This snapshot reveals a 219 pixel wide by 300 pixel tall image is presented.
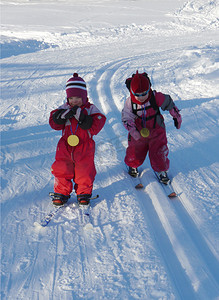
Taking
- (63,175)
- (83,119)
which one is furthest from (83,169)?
(83,119)

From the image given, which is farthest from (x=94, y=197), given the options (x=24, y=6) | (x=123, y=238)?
(x=24, y=6)

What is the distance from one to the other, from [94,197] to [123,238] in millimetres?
596

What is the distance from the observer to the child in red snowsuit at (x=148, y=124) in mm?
3090

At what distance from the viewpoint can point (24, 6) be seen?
26234mm

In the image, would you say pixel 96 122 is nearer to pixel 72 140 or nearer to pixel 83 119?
pixel 83 119

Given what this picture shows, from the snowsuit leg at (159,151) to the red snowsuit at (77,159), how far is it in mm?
758

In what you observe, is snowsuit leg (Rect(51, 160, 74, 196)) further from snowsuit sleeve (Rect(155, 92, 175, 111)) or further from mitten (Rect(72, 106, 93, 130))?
snowsuit sleeve (Rect(155, 92, 175, 111))

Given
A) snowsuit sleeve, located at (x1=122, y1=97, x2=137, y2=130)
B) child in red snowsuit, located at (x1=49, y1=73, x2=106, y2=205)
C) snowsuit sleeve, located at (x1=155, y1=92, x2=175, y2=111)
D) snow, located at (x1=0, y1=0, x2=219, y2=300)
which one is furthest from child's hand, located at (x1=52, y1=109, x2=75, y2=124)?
snowsuit sleeve, located at (x1=155, y1=92, x2=175, y2=111)

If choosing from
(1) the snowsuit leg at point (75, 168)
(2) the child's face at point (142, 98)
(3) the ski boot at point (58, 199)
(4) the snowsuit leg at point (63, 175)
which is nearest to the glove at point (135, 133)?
(2) the child's face at point (142, 98)

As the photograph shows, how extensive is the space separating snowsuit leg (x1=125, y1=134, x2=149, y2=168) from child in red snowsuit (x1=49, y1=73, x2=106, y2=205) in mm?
647

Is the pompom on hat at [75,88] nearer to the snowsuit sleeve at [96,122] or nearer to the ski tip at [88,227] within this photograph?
the snowsuit sleeve at [96,122]

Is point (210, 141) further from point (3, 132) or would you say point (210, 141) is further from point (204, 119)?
point (3, 132)

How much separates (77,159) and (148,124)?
967 millimetres

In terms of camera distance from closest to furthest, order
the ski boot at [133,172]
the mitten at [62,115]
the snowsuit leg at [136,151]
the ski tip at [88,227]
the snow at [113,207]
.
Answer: the snow at [113,207] → the ski tip at [88,227] → the mitten at [62,115] → the snowsuit leg at [136,151] → the ski boot at [133,172]
